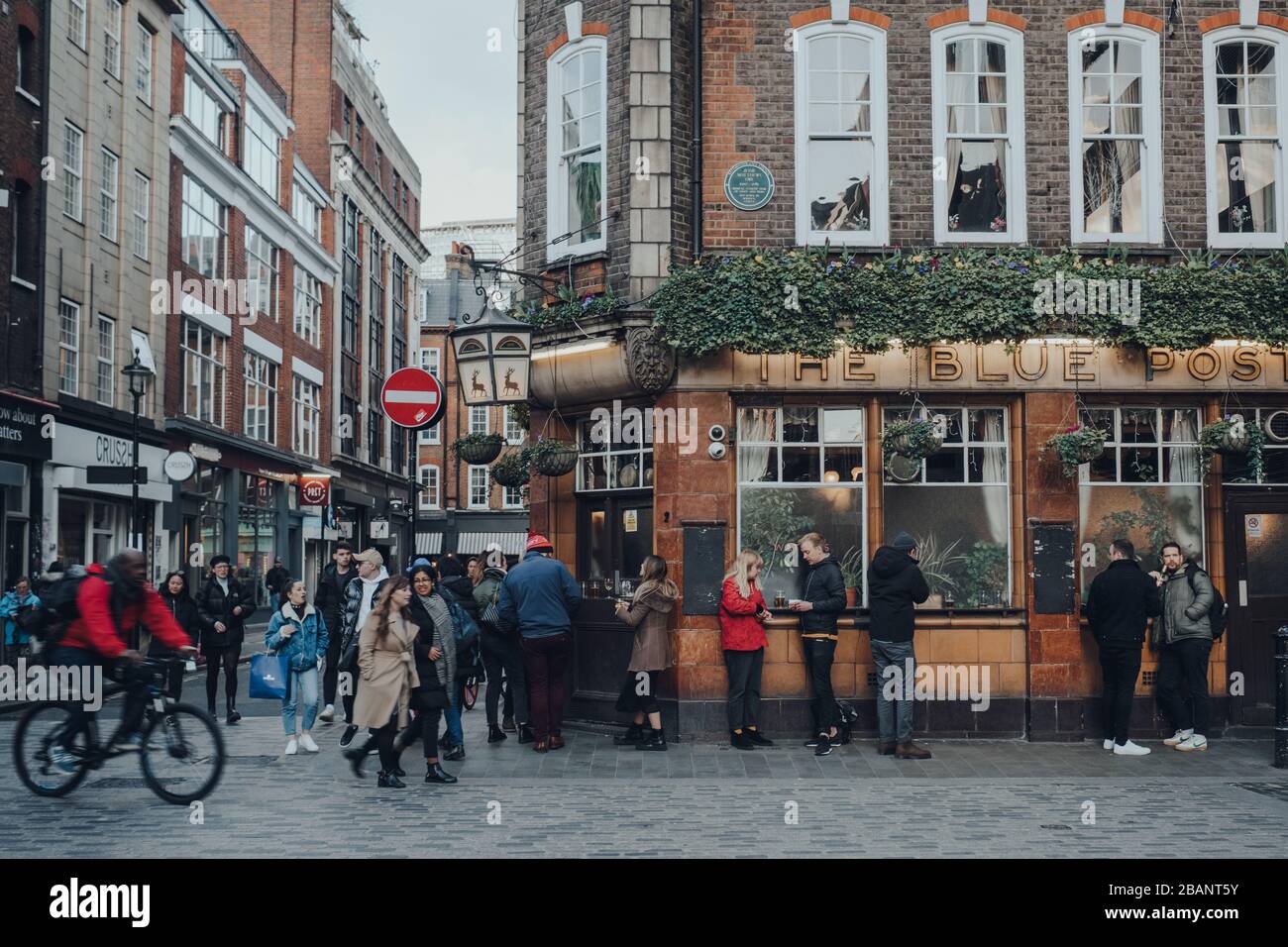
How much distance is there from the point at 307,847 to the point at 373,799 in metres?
1.90

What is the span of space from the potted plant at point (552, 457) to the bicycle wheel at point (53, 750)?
5545 millimetres

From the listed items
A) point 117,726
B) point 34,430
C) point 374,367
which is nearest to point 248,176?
point 34,430

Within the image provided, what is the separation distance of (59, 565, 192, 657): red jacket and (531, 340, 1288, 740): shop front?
5.24 meters

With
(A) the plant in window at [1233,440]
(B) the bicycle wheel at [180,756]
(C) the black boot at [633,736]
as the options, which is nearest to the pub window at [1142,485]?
(A) the plant in window at [1233,440]

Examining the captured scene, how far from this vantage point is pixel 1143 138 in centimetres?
1415

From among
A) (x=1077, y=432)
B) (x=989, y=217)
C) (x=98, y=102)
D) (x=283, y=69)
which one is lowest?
(x=1077, y=432)

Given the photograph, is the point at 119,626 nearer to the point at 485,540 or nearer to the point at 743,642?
the point at 743,642

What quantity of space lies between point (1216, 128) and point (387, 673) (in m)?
10.3

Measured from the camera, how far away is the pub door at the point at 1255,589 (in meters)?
14.0

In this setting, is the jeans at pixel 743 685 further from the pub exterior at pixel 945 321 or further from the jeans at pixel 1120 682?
the jeans at pixel 1120 682

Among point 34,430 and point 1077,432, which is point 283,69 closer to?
point 34,430

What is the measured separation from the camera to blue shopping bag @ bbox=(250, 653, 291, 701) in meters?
12.6

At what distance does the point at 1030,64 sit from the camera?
1418 cm

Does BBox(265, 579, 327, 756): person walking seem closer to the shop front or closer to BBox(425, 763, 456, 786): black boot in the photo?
BBox(425, 763, 456, 786): black boot
